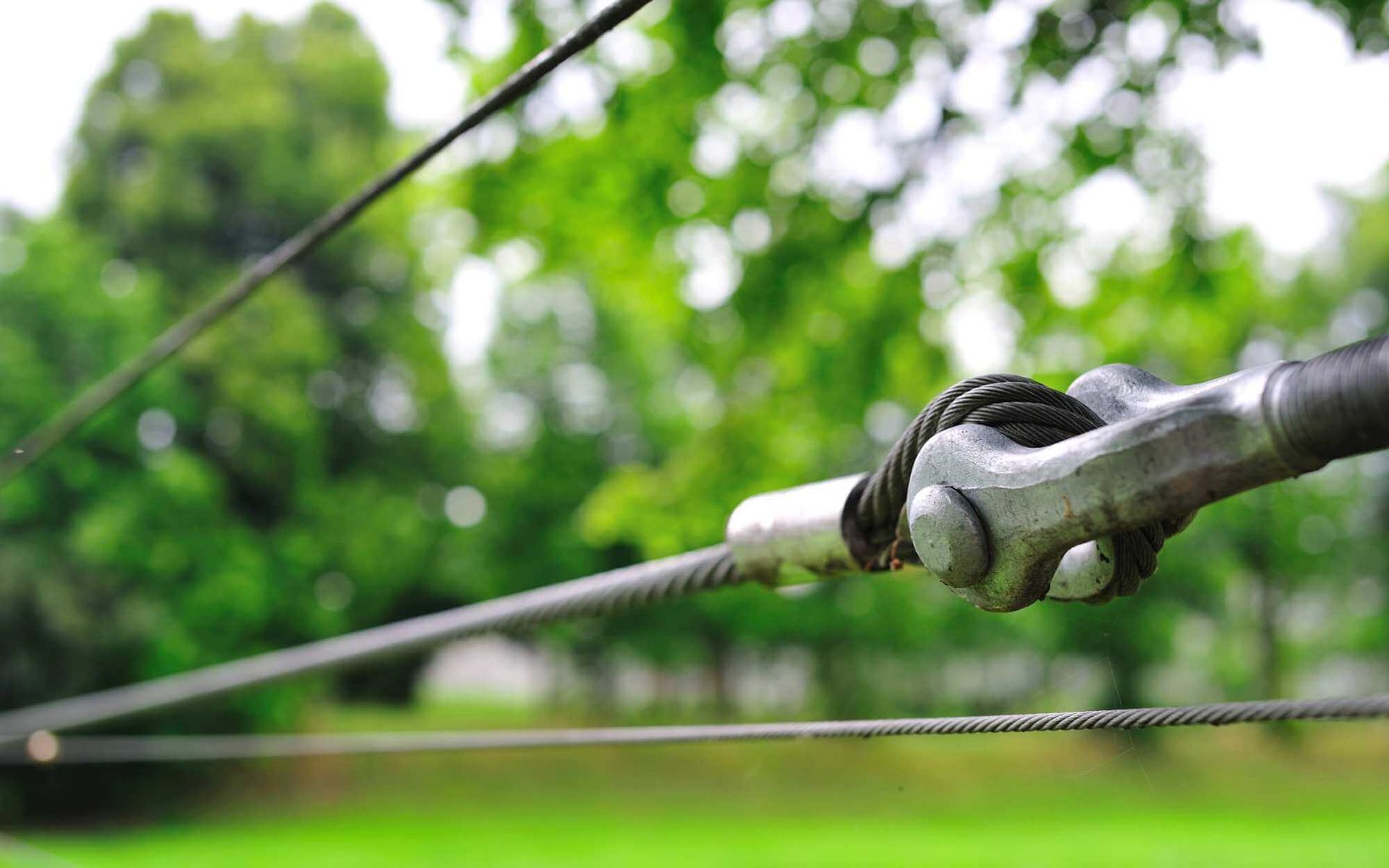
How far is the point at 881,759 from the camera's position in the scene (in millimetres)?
14203

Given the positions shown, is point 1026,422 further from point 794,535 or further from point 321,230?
point 321,230

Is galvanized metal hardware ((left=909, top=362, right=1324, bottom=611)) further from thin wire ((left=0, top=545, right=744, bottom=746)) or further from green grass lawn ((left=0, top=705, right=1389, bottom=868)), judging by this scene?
green grass lawn ((left=0, top=705, right=1389, bottom=868))

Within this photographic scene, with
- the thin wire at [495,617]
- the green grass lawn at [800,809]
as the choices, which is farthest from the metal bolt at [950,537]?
the green grass lawn at [800,809]

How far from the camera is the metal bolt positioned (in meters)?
0.60

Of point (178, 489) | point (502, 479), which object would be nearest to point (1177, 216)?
point (178, 489)

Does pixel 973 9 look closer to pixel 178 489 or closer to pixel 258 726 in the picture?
pixel 178 489

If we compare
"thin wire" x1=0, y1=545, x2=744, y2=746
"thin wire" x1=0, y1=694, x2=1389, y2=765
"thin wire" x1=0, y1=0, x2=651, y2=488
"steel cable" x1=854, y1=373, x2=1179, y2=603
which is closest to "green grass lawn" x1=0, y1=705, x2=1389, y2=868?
"thin wire" x1=0, y1=0, x2=651, y2=488

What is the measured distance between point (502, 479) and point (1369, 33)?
12022 millimetres

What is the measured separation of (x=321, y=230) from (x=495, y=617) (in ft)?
1.76

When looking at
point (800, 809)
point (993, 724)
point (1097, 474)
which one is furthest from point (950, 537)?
point (800, 809)

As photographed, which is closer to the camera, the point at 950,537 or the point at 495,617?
the point at 950,537

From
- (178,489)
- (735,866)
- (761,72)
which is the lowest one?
(735,866)

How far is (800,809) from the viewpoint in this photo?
1288cm

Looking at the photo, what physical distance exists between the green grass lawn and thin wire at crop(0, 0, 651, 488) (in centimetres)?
747
